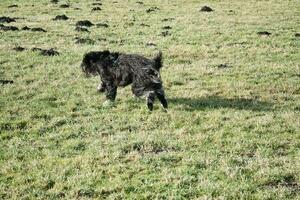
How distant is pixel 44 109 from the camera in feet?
55.0

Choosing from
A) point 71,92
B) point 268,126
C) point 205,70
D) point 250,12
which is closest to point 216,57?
point 205,70

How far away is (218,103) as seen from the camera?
17.1m

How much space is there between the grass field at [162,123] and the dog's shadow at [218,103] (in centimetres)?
3

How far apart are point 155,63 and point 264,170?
6.01 meters

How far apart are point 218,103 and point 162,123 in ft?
9.44

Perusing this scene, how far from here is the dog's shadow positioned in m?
16.6

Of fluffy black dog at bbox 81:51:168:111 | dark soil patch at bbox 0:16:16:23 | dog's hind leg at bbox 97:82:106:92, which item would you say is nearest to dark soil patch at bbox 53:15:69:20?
dark soil patch at bbox 0:16:16:23

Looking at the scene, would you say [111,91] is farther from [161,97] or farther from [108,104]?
[161,97]

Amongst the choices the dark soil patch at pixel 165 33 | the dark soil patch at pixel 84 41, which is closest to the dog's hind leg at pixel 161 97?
the dark soil patch at pixel 84 41

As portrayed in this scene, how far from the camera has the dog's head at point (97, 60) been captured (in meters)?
16.9

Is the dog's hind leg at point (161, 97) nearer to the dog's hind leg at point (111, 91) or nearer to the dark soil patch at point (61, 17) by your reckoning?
the dog's hind leg at point (111, 91)

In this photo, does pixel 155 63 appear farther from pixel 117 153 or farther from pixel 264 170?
pixel 264 170

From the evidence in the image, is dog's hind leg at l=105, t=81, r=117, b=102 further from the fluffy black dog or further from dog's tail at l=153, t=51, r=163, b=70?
dog's tail at l=153, t=51, r=163, b=70

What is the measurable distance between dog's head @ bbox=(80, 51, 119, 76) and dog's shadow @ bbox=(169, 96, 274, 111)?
247cm
